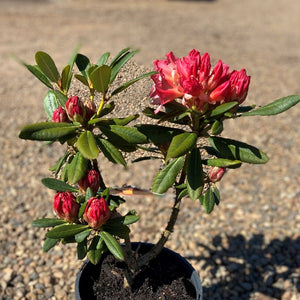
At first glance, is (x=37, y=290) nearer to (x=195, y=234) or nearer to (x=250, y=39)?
(x=195, y=234)

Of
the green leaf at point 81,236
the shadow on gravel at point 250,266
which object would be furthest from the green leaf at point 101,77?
the shadow on gravel at point 250,266

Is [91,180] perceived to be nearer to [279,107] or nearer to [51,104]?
[51,104]

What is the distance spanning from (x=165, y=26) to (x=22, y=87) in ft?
12.1

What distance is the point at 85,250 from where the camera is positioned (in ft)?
4.30

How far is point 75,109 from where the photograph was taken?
1105mm

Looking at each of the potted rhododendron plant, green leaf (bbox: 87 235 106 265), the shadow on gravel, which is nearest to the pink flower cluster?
the potted rhododendron plant

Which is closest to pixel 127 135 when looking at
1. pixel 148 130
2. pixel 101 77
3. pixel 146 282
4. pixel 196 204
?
pixel 148 130

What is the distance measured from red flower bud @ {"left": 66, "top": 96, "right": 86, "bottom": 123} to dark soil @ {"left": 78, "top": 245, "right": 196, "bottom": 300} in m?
0.83

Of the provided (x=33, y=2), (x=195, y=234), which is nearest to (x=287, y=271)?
(x=195, y=234)

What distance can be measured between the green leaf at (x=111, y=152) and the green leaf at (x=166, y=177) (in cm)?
11

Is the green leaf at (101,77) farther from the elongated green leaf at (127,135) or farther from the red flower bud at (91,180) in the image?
the red flower bud at (91,180)

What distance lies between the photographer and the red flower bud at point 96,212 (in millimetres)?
1198

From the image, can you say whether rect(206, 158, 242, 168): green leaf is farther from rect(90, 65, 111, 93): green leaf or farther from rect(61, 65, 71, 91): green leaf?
rect(61, 65, 71, 91): green leaf

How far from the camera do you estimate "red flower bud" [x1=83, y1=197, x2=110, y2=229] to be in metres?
1.20
